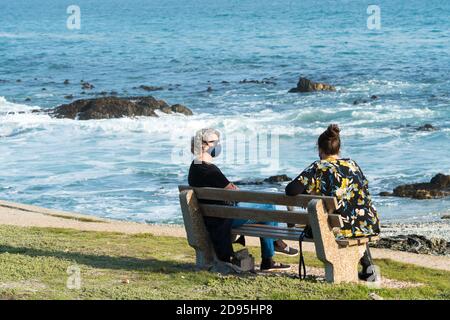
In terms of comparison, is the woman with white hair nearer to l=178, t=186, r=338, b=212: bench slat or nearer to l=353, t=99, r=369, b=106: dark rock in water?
l=178, t=186, r=338, b=212: bench slat

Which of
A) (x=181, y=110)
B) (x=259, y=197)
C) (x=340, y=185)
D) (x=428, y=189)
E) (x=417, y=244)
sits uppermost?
(x=340, y=185)

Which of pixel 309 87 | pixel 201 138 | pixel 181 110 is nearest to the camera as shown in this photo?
pixel 201 138

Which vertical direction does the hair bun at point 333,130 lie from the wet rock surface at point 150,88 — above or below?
above

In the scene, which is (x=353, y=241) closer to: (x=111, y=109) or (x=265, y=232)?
(x=265, y=232)

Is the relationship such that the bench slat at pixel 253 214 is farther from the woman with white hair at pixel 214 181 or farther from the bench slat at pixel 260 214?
the woman with white hair at pixel 214 181

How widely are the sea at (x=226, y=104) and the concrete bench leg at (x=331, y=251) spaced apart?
9.03 m

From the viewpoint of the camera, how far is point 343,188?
27.4ft

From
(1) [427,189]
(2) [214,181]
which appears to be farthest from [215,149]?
(1) [427,189]

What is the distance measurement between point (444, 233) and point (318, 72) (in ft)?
117

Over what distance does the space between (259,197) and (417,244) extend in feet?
14.3

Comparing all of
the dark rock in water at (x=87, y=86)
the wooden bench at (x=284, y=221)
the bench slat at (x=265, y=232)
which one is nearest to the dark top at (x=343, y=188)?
the wooden bench at (x=284, y=221)

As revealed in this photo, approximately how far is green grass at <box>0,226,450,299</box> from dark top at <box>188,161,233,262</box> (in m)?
0.31

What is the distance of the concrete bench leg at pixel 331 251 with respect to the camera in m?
8.09

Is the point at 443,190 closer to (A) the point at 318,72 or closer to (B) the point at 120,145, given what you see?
(B) the point at 120,145
